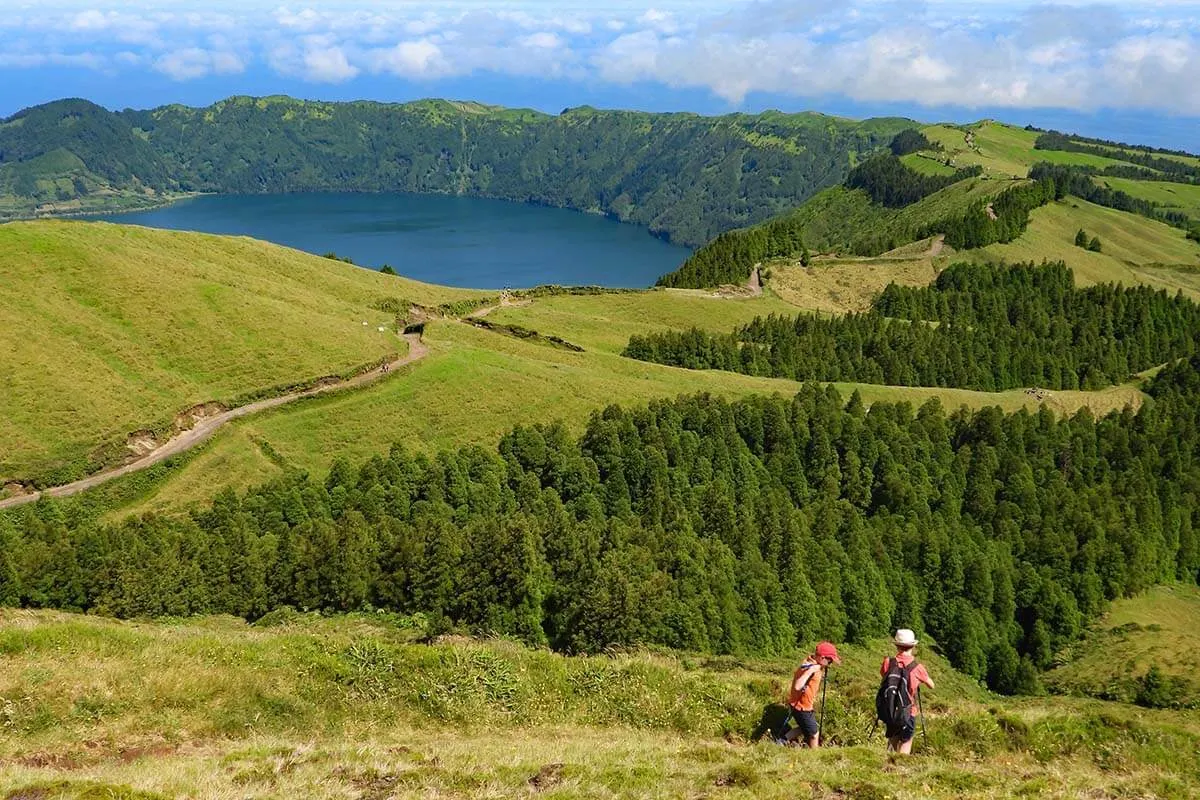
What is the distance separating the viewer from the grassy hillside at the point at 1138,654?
6512cm

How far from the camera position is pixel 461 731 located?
2408 centimetres

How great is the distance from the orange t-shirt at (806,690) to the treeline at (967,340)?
103 metres

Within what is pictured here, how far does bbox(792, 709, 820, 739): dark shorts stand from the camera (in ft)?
68.7

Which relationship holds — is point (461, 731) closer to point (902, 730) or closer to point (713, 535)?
point (902, 730)

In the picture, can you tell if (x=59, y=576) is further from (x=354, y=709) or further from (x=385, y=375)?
(x=385, y=375)

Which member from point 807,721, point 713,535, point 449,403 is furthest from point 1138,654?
point 449,403

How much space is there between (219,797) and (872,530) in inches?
2983

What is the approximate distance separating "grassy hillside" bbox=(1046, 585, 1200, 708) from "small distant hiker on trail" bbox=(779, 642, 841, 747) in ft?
177

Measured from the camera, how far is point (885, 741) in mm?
23375

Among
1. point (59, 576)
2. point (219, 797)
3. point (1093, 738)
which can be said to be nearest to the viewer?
point (219, 797)

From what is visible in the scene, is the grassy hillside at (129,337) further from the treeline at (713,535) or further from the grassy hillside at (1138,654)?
the grassy hillside at (1138,654)

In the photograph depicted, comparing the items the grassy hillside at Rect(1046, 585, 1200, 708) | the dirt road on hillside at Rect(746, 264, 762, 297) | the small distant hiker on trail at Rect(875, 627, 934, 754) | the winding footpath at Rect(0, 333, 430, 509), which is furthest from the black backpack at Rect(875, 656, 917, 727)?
the dirt road on hillside at Rect(746, 264, 762, 297)

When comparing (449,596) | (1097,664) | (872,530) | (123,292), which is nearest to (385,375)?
(123,292)

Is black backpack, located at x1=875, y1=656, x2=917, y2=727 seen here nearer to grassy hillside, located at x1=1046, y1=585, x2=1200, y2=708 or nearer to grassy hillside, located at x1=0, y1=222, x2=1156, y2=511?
grassy hillside, located at x1=1046, y1=585, x2=1200, y2=708
